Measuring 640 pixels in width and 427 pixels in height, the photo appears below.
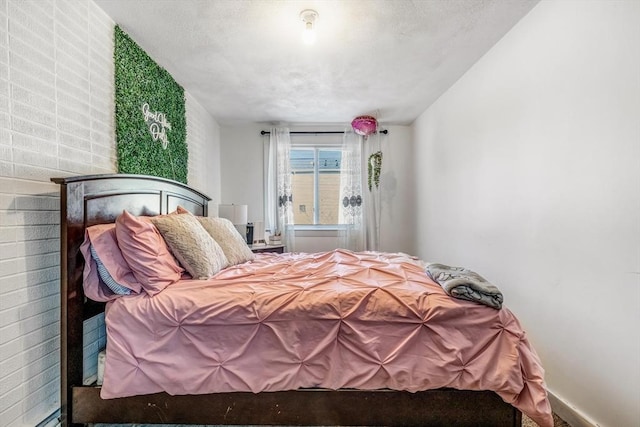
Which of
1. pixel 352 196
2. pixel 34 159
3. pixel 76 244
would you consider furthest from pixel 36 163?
pixel 352 196

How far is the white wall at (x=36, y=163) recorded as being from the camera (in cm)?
132

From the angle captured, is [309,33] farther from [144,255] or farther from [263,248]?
[263,248]

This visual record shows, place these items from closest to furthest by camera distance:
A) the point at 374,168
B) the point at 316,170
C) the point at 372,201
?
the point at 374,168, the point at 372,201, the point at 316,170

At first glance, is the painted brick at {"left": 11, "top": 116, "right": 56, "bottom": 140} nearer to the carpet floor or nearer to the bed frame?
the bed frame

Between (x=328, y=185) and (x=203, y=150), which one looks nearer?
(x=203, y=150)

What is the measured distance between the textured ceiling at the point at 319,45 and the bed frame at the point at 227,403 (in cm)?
130

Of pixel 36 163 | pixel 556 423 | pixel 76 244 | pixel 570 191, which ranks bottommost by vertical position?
pixel 556 423

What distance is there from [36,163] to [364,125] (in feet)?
10.9

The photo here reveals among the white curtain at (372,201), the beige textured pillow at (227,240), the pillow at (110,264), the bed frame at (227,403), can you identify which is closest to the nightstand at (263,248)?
the beige textured pillow at (227,240)

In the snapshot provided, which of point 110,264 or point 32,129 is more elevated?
point 32,129

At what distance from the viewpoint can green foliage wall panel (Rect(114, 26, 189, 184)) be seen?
6.93 ft

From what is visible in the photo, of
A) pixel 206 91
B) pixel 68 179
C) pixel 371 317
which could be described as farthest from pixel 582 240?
pixel 206 91

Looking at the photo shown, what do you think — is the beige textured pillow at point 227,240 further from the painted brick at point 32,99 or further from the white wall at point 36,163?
the painted brick at point 32,99

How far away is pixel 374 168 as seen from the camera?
423 cm
